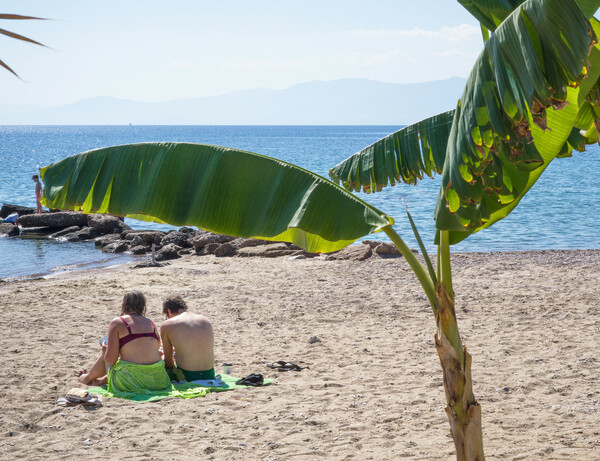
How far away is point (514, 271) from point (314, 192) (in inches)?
434

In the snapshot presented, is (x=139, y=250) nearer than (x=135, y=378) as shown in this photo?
No

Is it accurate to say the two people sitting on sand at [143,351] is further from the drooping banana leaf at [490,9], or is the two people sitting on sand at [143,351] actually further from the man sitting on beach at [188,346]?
the drooping banana leaf at [490,9]

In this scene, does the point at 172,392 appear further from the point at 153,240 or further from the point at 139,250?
the point at 153,240

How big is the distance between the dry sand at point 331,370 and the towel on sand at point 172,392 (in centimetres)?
12

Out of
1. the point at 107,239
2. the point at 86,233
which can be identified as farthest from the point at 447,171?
the point at 86,233

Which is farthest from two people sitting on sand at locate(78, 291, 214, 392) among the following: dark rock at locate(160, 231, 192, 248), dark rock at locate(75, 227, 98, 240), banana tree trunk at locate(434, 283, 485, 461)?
dark rock at locate(75, 227, 98, 240)

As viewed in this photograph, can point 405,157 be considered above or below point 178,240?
above

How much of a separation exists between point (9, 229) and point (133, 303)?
22104 mm

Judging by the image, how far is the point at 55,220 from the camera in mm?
26859

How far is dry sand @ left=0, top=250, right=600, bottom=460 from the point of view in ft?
17.6

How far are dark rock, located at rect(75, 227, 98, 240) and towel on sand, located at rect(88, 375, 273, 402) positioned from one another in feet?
64.0

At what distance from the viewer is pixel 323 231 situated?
3762 mm

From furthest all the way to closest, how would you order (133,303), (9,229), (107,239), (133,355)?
(9,229) → (107,239) → (133,303) → (133,355)

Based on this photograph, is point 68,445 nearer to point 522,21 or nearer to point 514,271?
point 522,21
